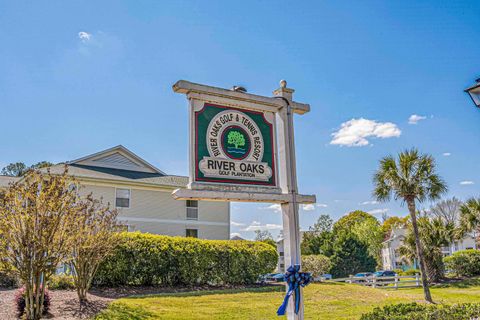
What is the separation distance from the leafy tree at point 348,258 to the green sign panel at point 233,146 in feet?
99.7


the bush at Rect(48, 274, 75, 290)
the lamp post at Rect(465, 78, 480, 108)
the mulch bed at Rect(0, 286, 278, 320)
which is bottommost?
the mulch bed at Rect(0, 286, 278, 320)

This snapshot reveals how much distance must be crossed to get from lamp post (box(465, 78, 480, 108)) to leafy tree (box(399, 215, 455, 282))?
2086 cm

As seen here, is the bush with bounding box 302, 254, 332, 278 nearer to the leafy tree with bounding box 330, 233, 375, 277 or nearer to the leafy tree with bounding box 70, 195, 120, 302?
the leafy tree with bounding box 330, 233, 375, 277

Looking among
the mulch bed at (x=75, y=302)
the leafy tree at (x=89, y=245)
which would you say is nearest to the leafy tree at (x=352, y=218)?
the mulch bed at (x=75, y=302)

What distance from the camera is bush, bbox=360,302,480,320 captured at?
Answer: 5.09 m

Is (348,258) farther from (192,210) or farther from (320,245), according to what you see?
(192,210)

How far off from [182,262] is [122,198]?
869 centimetres

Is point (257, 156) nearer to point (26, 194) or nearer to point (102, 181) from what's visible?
point (26, 194)

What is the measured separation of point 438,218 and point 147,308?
21.1 m

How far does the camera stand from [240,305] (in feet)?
39.6

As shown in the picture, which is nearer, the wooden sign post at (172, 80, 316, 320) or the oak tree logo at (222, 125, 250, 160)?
the wooden sign post at (172, 80, 316, 320)

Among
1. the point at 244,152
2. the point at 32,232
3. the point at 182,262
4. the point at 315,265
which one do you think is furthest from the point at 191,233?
the point at 244,152

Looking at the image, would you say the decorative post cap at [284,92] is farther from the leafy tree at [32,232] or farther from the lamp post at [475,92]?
the leafy tree at [32,232]

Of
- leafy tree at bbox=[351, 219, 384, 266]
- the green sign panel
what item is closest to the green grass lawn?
the green sign panel
